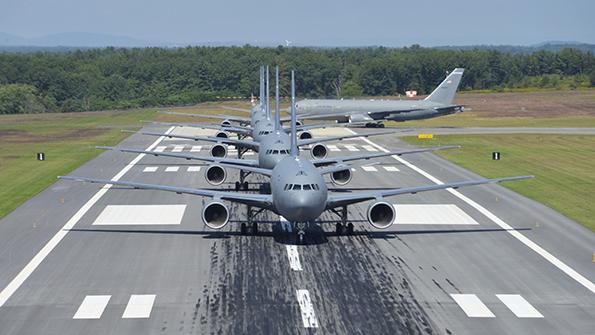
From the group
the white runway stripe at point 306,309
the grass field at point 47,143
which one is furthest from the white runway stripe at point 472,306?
the grass field at point 47,143

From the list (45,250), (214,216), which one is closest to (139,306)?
(214,216)

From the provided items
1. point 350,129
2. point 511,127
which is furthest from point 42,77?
point 511,127

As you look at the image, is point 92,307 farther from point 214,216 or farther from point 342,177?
point 342,177

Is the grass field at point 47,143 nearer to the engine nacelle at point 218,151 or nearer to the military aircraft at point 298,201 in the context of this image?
the engine nacelle at point 218,151

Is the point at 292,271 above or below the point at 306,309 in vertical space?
below

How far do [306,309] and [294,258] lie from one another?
25.3 feet

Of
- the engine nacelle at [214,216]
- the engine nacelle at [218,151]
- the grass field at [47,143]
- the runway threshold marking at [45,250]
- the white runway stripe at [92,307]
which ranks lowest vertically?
the grass field at [47,143]

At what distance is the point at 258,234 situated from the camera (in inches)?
1692

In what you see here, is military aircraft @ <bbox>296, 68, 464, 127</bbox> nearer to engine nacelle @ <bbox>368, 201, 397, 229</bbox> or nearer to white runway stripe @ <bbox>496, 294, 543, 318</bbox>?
engine nacelle @ <bbox>368, 201, 397, 229</bbox>

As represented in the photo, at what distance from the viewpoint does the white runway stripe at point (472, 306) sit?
1170 inches

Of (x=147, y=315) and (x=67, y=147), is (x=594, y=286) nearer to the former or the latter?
(x=147, y=315)

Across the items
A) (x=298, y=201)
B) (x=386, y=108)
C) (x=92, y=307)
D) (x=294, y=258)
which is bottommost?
(x=386, y=108)

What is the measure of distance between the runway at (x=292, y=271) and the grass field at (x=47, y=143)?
7365mm

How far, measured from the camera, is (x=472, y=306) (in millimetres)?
30734
